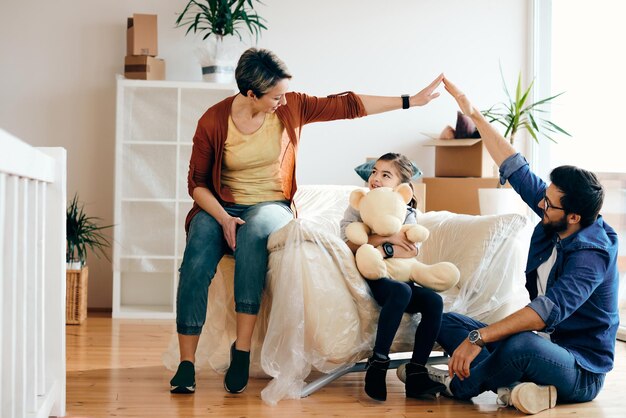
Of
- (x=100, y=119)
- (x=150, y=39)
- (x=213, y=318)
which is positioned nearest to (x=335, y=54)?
(x=150, y=39)

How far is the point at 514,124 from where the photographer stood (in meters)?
4.29

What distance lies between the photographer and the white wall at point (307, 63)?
4574mm

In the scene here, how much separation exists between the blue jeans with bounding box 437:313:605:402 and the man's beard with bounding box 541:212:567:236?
312 millimetres

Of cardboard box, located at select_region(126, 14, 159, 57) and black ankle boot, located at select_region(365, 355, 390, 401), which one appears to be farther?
cardboard box, located at select_region(126, 14, 159, 57)

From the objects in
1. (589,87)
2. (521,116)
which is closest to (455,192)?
(521,116)

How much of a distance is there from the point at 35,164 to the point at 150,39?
266 cm

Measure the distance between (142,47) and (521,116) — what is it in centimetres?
213

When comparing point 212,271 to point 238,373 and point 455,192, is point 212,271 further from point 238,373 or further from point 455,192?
point 455,192

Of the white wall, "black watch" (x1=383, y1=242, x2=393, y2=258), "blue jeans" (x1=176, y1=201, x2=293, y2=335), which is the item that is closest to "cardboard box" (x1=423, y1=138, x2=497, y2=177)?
the white wall

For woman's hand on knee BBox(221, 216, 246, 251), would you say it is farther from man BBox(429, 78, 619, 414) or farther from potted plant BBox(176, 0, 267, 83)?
potted plant BBox(176, 0, 267, 83)

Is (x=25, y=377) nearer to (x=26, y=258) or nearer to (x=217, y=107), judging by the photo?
(x=26, y=258)

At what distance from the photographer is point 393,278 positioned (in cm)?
268

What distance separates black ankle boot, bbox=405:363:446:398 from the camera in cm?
262

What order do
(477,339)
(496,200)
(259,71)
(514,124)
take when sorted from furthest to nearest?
1. (514,124)
2. (496,200)
3. (259,71)
4. (477,339)
